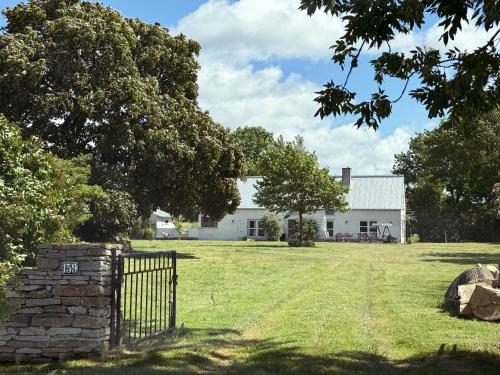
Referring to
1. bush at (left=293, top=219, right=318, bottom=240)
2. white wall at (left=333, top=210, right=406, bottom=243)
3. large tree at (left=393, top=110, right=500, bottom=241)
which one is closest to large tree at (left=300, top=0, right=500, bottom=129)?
large tree at (left=393, top=110, right=500, bottom=241)

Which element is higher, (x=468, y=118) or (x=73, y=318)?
(x=468, y=118)

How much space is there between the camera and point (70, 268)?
328 inches

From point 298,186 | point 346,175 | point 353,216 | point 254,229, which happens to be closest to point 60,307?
point 298,186

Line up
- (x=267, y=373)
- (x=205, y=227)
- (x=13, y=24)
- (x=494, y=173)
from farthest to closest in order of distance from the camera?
(x=205, y=227) → (x=494, y=173) → (x=13, y=24) → (x=267, y=373)

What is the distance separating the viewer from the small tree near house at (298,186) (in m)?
40.2

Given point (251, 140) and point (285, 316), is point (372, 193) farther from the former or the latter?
point (285, 316)

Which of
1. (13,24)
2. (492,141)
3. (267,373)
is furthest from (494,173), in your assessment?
(267,373)

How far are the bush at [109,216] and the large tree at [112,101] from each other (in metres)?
0.81

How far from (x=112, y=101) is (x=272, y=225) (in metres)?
31.1

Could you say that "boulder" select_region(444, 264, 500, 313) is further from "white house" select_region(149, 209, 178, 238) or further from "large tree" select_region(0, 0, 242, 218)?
"white house" select_region(149, 209, 178, 238)

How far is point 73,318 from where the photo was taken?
329 inches

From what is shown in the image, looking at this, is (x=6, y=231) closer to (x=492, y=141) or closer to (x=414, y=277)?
(x=414, y=277)

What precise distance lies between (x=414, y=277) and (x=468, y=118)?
11.5 meters

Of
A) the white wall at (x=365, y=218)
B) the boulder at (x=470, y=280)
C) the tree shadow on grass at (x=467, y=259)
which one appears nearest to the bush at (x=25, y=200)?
the boulder at (x=470, y=280)
